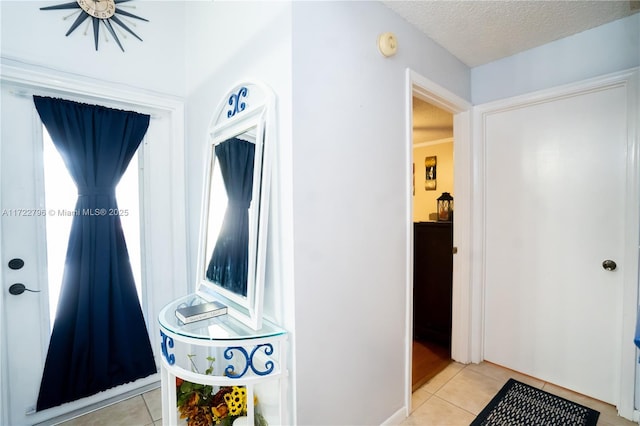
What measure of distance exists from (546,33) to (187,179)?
258cm

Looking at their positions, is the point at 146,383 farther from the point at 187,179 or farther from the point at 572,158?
the point at 572,158

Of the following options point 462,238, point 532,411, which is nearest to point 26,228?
point 462,238

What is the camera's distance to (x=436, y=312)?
2.75 m

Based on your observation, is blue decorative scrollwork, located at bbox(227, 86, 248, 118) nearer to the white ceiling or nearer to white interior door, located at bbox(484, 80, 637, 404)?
the white ceiling

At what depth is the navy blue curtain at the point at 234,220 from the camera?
1.42 metres

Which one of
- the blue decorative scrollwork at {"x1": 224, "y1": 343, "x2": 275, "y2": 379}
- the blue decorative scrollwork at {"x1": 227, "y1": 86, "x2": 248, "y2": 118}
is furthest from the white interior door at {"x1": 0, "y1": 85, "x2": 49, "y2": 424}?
the blue decorative scrollwork at {"x1": 224, "y1": 343, "x2": 275, "y2": 379}

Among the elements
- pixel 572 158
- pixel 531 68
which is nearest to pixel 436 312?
pixel 572 158

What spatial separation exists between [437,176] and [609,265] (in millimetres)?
2548

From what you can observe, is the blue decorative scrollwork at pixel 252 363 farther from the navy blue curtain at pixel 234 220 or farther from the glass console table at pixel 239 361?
the navy blue curtain at pixel 234 220

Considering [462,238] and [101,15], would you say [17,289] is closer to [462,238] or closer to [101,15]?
[101,15]

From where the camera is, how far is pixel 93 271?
5.78ft

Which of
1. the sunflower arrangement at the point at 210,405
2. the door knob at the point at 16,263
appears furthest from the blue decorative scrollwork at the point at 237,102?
the door knob at the point at 16,263

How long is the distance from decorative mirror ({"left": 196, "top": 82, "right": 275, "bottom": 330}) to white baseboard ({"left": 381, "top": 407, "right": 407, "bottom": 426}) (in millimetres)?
1033

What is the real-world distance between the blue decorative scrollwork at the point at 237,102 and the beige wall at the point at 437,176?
10.9 feet
